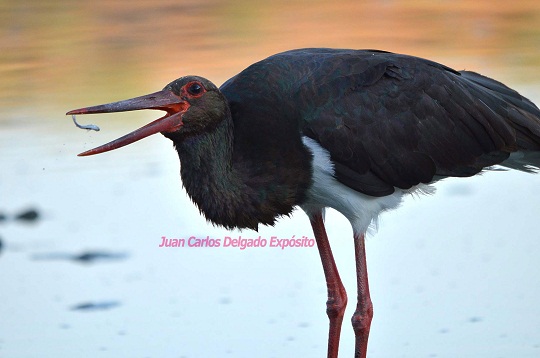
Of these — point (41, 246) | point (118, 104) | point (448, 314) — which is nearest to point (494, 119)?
point (448, 314)

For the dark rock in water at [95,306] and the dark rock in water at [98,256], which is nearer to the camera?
the dark rock in water at [95,306]

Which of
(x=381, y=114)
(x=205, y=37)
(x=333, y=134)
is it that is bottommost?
(x=333, y=134)

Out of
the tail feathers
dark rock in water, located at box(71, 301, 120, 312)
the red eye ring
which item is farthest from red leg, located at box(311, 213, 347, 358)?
dark rock in water, located at box(71, 301, 120, 312)

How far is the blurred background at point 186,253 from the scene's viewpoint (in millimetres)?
7953

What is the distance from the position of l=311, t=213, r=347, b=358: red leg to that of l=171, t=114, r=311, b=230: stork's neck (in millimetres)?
534

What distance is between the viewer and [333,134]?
282 inches

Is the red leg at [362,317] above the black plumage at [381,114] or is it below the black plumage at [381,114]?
below

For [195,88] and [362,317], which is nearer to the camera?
[195,88]

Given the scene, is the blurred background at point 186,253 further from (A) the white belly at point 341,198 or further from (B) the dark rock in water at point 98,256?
(A) the white belly at point 341,198

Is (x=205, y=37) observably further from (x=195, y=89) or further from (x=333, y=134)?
(x=195, y=89)

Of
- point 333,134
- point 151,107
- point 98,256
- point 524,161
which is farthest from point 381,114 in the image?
point 98,256

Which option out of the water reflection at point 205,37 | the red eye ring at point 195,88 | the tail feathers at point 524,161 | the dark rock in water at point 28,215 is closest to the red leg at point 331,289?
the tail feathers at point 524,161

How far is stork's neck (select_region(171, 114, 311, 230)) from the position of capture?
6969 mm

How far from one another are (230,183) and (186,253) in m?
2.30
